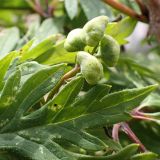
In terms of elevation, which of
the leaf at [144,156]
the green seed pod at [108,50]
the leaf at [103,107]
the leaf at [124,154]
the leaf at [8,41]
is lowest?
the leaf at [144,156]

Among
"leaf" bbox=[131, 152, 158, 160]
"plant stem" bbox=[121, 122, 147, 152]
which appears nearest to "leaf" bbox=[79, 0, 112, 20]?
"plant stem" bbox=[121, 122, 147, 152]

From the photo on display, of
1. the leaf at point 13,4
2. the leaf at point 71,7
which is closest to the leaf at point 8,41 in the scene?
the leaf at point 71,7

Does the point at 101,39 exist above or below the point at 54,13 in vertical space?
above

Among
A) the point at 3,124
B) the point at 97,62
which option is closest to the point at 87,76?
the point at 97,62

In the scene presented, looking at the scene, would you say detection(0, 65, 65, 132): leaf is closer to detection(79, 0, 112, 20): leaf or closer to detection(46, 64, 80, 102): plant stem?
detection(46, 64, 80, 102): plant stem

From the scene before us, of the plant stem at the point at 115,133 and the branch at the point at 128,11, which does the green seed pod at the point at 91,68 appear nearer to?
the plant stem at the point at 115,133

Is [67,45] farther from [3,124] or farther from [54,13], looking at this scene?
[54,13]
